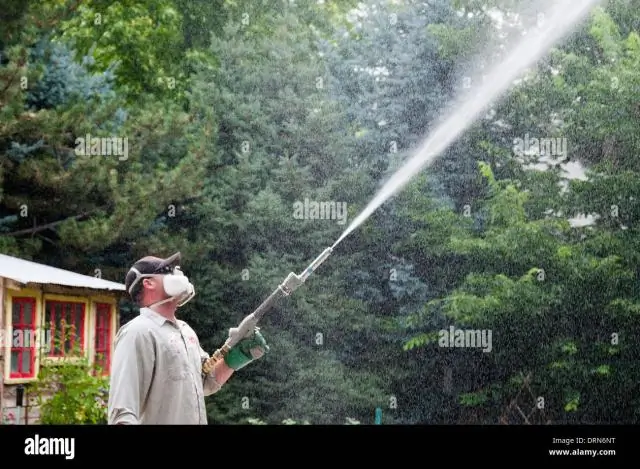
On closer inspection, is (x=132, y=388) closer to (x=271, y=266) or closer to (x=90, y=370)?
(x=90, y=370)

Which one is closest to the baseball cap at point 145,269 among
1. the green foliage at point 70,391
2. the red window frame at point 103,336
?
the green foliage at point 70,391

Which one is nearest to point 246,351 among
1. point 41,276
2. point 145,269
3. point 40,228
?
point 145,269

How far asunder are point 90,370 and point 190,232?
796 centimetres

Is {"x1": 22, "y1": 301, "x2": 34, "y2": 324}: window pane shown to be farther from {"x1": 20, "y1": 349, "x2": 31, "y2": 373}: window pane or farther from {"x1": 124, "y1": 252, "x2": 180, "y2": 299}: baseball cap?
{"x1": 124, "y1": 252, "x2": 180, "y2": 299}: baseball cap

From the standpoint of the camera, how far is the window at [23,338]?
13.3 meters

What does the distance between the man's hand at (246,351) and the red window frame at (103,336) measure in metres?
9.16

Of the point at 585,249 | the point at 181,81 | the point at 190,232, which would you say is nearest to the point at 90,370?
the point at 190,232

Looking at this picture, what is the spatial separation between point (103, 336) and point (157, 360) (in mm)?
9964

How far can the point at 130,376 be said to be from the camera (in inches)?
214

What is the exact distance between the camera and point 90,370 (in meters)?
14.2

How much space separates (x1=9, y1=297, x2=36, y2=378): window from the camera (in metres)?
13.3

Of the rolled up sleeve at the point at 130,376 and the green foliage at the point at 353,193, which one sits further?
the green foliage at the point at 353,193
